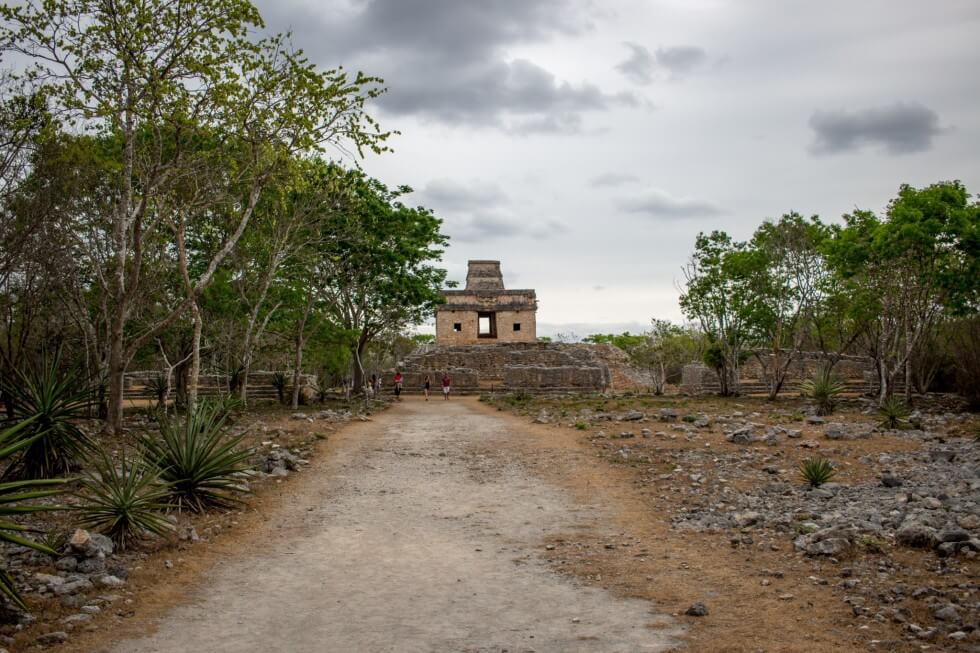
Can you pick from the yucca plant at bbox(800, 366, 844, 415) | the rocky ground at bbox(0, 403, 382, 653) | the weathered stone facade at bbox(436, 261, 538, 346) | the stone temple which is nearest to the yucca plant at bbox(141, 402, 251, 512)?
the rocky ground at bbox(0, 403, 382, 653)

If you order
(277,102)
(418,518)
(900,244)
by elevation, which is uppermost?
(277,102)

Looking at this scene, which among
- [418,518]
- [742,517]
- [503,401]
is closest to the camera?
[742,517]

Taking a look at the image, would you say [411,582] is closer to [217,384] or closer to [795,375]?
[217,384]

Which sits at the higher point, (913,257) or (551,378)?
(913,257)

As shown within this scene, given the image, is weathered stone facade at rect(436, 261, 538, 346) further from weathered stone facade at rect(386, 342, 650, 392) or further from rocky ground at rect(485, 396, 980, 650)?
rocky ground at rect(485, 396, 980, 650)

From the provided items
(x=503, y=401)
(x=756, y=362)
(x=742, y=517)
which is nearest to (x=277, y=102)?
(x=742, y=517)

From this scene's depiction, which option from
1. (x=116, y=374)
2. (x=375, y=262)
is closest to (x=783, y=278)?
(x=375, y=262)

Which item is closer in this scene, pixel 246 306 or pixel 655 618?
pixel 655 618

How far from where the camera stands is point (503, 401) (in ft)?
76.1

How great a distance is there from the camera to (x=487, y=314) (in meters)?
41.4

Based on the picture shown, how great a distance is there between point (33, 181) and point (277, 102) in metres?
5.04

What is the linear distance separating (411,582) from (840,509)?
4.54 m

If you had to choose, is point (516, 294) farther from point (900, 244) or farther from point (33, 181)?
point (33, 181)

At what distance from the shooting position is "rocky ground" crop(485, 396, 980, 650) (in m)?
4.73
